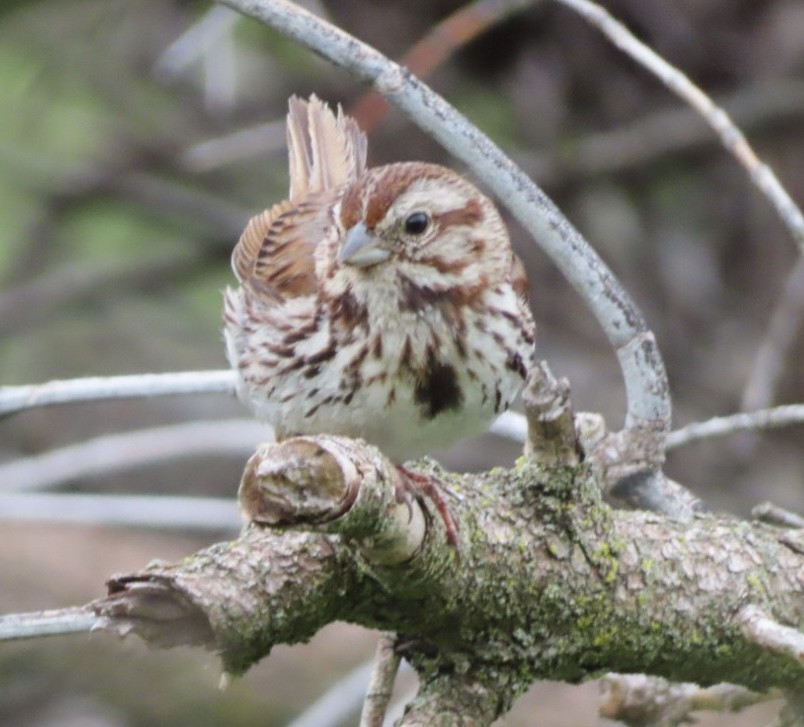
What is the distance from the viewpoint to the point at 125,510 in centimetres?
418

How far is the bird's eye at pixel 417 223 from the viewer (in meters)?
2.99

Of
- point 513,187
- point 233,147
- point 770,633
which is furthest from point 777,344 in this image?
point 770,633

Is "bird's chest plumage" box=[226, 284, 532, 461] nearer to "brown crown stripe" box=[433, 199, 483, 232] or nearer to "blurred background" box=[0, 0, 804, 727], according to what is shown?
"brown crown stripe" box=[433, 199, 483, 232]

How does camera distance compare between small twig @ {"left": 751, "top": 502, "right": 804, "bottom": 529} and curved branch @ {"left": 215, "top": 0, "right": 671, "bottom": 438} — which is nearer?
curved branch @ {"left": 215, "top": 0, "right": 671, "bottom": 438}

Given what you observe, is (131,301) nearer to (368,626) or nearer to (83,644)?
(83,644)

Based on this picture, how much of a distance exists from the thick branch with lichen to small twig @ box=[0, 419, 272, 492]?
171 centimetres

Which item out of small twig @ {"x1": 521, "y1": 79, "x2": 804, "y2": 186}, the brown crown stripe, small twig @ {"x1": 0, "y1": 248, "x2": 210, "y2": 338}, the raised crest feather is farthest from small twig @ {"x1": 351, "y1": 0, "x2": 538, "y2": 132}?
small twig @ {"x1": 0, "y1": 248, "x2": 210, "y2": 338}

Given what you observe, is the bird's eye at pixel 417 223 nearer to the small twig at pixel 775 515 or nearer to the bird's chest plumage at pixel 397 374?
the bird's chest plumage at pixel 397 374

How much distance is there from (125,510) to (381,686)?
173 centimetres

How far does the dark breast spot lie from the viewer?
2.92 metres

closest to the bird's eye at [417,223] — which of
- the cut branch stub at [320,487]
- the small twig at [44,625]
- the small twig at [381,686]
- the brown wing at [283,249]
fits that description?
the brown wing at [283,249]

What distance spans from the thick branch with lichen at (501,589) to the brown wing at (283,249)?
79cm

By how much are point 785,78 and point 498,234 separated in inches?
109

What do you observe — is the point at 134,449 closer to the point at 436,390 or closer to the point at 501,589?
the point at 436,390
